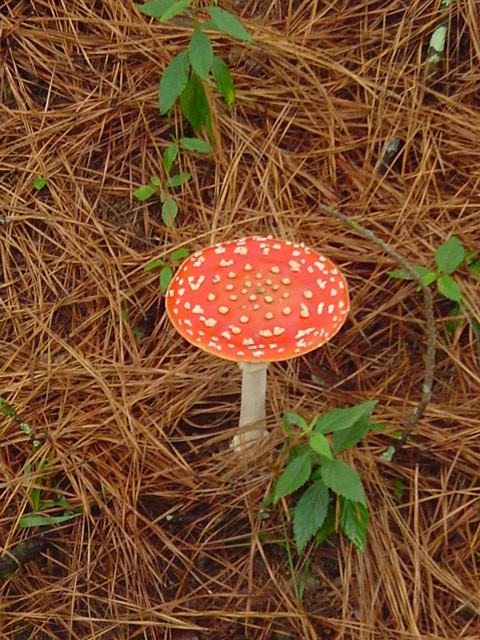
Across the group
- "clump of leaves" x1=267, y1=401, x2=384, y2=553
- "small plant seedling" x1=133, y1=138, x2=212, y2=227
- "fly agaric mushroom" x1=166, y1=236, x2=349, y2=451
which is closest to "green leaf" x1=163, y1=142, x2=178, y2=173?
"small plant seedling" x1=133, y1=138, x2=212, y2=227

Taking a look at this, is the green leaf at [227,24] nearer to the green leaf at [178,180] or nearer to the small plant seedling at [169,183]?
the small plant seedling at [169,183]

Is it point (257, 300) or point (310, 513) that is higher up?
point (257, 300)

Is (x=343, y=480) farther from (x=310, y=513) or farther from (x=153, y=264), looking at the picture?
(x=153, y=264)

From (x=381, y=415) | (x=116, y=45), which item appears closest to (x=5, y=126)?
(x=116, y=45)

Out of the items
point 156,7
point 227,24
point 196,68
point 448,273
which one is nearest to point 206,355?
point 448,273

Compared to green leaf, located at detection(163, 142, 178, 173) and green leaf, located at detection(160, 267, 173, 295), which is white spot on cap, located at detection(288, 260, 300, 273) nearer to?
green leaf, located at detection(160, 267, 173, 295)

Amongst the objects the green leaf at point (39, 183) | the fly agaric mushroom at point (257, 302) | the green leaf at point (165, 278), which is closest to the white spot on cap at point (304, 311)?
the fly agaric mushroom at point (257, 302)
